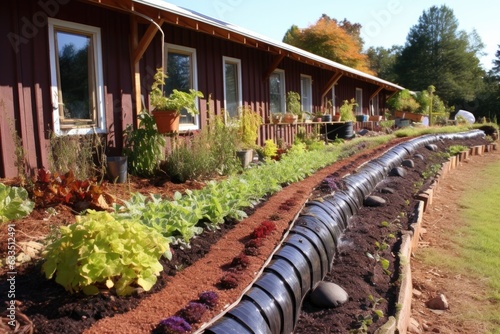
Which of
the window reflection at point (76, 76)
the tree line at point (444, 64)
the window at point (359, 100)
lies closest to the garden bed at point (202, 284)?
the window reflection at point (76, 76)

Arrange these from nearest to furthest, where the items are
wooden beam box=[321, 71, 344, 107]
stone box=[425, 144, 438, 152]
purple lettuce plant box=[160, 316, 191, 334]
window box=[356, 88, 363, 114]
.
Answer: purple lettuce plant box=[160, 316, 191, 334] < stone box=[425, 144, 438, 152] < wooden beam box=[321, 71, 344, 107] < window box=[356, 88, 363, 114]

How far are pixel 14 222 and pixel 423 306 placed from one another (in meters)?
3.21

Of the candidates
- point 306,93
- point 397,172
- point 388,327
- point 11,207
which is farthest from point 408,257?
point 306,93

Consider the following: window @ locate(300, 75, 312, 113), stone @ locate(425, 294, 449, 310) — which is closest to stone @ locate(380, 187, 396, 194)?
stone @ locate(425, 294, 449, 310)

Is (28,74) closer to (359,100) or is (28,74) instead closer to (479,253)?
(479,253)

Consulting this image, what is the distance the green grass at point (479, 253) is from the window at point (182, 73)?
168 inches

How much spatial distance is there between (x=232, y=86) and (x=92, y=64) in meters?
3.54

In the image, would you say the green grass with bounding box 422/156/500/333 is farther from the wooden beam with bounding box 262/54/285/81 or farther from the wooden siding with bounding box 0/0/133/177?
the wooden beam with bounding box 262/54/285/81

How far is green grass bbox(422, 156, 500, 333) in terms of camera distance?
339cm

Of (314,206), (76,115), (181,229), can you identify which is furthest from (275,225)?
(76,115)

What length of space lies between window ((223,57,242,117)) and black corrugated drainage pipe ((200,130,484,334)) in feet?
13.9

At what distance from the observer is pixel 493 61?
44438 mm

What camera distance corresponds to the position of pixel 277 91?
10664mm

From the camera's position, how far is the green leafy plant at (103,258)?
211 centimetres
